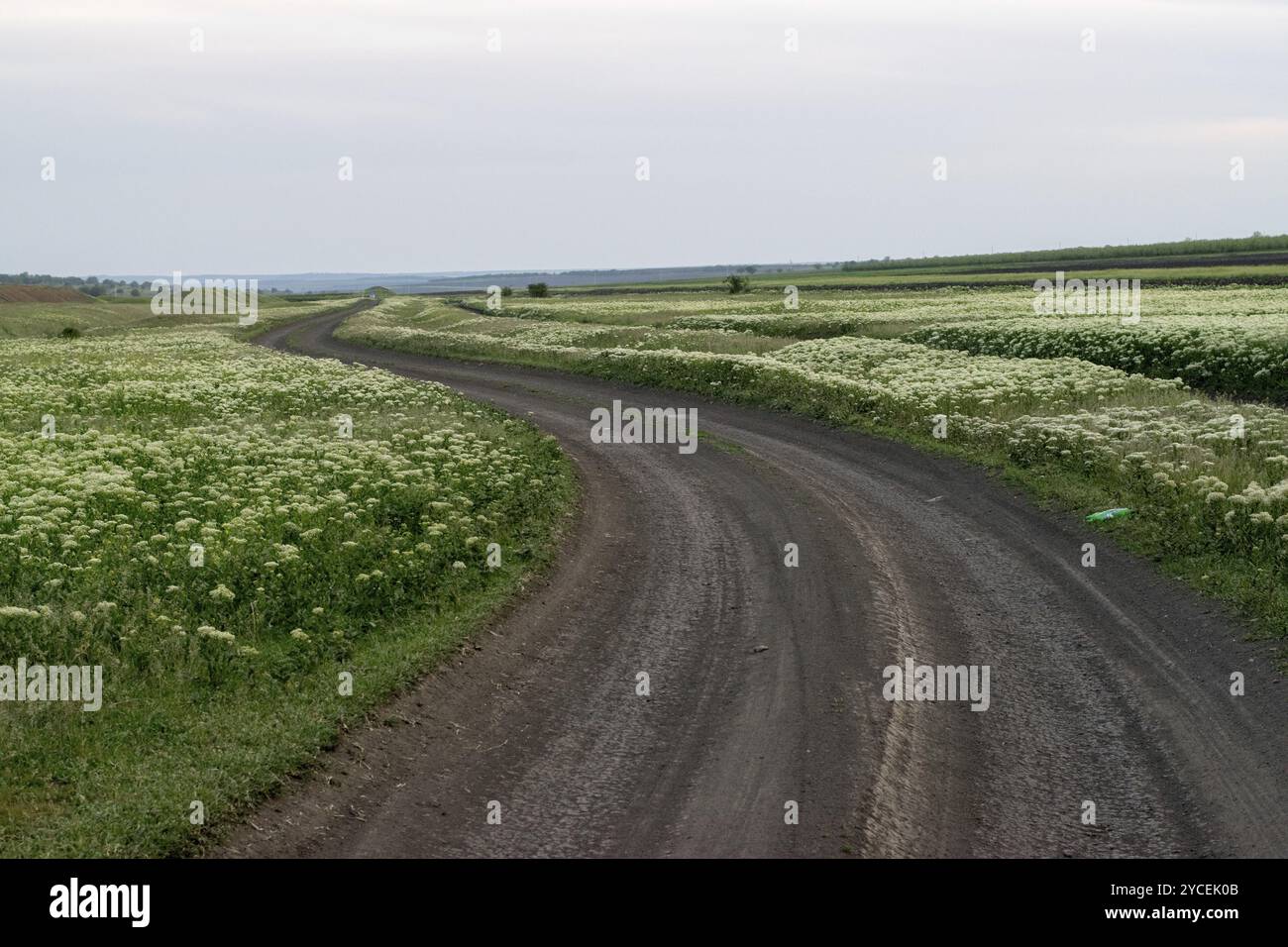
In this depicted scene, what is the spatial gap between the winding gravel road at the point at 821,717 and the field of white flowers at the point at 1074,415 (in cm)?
113

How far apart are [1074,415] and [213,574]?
1881 cm

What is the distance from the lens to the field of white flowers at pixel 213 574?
9.12 metres

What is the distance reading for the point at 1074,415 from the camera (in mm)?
25141

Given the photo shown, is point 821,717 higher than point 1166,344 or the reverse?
the reverse

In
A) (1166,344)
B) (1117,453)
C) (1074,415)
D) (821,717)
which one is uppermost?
(1166,344)

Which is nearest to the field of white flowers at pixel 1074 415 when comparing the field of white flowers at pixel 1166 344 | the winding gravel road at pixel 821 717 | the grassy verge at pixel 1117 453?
the grassy verge at pixel 1117 453

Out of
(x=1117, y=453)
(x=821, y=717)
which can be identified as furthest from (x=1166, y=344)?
(x=821, y=717)

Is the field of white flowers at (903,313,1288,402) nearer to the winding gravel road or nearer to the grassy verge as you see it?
the grassy verge

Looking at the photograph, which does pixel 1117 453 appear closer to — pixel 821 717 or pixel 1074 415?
pixel 1074 415

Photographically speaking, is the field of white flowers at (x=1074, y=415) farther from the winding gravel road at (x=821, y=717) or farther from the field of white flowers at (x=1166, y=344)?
the winding gravel road at (x=821, y=717)

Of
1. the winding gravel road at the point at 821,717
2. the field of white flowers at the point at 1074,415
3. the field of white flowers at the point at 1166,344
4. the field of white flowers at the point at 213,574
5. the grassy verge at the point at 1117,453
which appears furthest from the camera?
the field of white flowers at the point at 1166,344

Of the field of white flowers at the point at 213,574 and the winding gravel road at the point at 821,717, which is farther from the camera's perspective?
the field of white flowers at the point at 213,574

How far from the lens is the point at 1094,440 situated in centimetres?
2198

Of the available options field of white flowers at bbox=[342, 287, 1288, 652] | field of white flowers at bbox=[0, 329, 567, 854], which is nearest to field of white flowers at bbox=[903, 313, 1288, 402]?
field of white flowers at bbox=[342, 287, 1288, 652]
